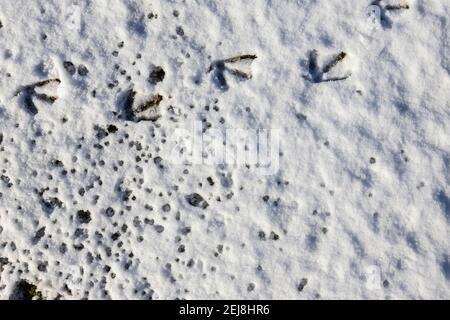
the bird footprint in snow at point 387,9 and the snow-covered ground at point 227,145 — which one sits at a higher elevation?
the bird footprint in snow at point 387,9

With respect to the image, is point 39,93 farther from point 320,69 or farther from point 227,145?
point 320,69

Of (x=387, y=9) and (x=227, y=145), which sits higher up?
(x=387, y=9)

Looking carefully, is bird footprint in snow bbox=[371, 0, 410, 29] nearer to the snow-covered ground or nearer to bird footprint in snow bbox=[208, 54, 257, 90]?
the snow-covered ground

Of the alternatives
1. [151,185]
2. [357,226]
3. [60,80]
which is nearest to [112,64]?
[60,80]

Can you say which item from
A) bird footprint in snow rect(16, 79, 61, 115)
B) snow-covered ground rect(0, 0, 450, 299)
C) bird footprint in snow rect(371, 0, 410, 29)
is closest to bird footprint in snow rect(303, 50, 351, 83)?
snow-covered ground rect(0, 0, 450, 299)

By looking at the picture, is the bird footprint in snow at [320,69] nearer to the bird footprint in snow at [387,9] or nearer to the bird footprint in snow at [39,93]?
the bird footprint in snow at [387,9]

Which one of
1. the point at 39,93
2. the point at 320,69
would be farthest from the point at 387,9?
the point at 39,93

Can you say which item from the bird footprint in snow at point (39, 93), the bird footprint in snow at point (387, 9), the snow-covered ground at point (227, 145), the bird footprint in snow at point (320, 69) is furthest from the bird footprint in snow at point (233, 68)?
the bird footprint in snow at point (39, 93)
